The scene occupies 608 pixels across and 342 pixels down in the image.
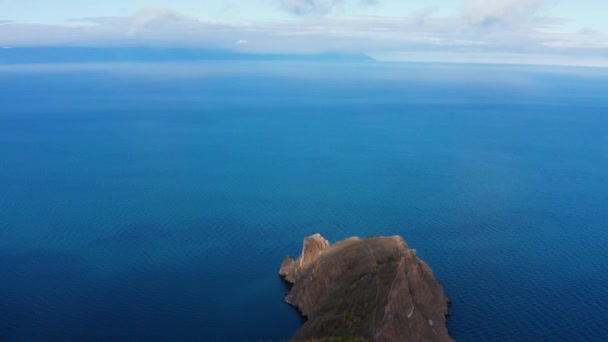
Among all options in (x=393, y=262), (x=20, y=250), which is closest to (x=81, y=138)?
(x=20, y=250)

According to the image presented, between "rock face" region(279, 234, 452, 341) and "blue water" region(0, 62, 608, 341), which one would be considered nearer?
"rock face" region(279, 234, 452, 341)

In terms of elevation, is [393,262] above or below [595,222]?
above

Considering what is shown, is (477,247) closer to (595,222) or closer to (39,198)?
(595,222)

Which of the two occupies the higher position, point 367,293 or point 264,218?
point 367,293

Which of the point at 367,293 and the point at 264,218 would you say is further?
the point at 264,218
